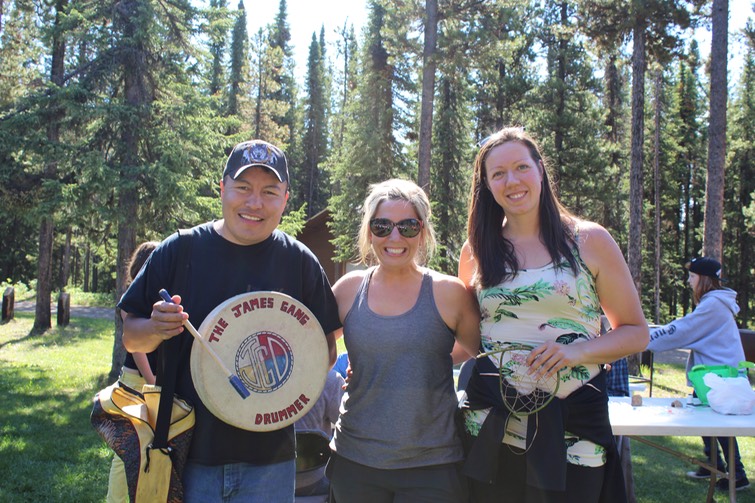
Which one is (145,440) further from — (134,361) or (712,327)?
(712,327)

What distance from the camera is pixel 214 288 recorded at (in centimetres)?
226

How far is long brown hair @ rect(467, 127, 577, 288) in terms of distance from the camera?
7.68 ft

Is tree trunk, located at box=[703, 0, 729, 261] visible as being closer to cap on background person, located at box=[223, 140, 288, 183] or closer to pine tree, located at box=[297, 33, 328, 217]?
cap on background person, located at box=[223, 140, 288, 183]

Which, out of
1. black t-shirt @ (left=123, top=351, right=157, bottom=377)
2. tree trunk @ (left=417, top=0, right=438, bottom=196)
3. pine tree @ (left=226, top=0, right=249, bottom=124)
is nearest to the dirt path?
pine tree @ (left=226, top=0, right=249, bottom=124)

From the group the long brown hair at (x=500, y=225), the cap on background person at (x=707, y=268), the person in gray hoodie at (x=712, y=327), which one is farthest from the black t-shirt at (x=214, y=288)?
the cap on background person at (x=707, y=268)

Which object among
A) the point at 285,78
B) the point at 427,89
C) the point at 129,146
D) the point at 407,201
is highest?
the point at 285,78

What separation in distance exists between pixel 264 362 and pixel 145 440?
0.50 m

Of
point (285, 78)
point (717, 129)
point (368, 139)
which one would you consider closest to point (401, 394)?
point (717, 129)

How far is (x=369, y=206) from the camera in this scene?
2.62m

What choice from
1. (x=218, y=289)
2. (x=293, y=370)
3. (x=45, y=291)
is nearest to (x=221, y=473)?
(x=293, y=370)

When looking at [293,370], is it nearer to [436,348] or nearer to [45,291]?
[436,348]

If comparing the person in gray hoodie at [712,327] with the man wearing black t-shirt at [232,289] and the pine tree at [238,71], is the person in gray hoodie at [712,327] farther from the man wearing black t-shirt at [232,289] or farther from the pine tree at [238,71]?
the pine tree at [238,71]

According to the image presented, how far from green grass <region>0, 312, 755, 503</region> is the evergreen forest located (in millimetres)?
2247

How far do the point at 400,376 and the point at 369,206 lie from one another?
76 centimetres
